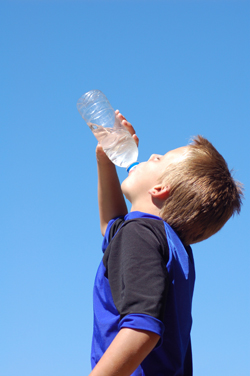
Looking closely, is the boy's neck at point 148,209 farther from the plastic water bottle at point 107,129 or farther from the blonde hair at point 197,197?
the plastic water bottle at point 107,129

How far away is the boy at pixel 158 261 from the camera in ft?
8.10

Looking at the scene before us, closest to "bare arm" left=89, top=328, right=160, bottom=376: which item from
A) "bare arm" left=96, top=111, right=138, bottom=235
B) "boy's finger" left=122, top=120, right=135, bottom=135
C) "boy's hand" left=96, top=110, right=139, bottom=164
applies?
"bare arm" left=96, top=111, right=138, bottom=235

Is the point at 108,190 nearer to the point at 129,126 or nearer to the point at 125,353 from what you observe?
the point at 129,126

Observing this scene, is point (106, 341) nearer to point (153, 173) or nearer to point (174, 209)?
point (174, 209)

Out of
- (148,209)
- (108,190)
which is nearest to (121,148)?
(108,190)

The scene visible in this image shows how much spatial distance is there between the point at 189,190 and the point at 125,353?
4.68 feet

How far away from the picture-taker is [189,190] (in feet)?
11.1

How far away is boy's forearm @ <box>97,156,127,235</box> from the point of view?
4262 mm

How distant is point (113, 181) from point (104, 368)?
2240mm

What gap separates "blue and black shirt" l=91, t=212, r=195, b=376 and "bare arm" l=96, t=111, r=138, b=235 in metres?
1.02

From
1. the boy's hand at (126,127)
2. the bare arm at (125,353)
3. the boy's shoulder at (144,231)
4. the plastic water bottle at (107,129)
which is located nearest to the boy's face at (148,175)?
the plastic water bottle at (107,129)

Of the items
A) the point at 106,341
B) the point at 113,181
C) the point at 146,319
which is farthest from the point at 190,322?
the point at 113,181

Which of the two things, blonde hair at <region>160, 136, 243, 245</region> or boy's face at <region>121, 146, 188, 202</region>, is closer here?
blonde hair at <region>160, 136, 243, 245</region>

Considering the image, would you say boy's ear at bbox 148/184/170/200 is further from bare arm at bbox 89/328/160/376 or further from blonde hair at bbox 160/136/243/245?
bare arm at bbox 89/328/160/376
